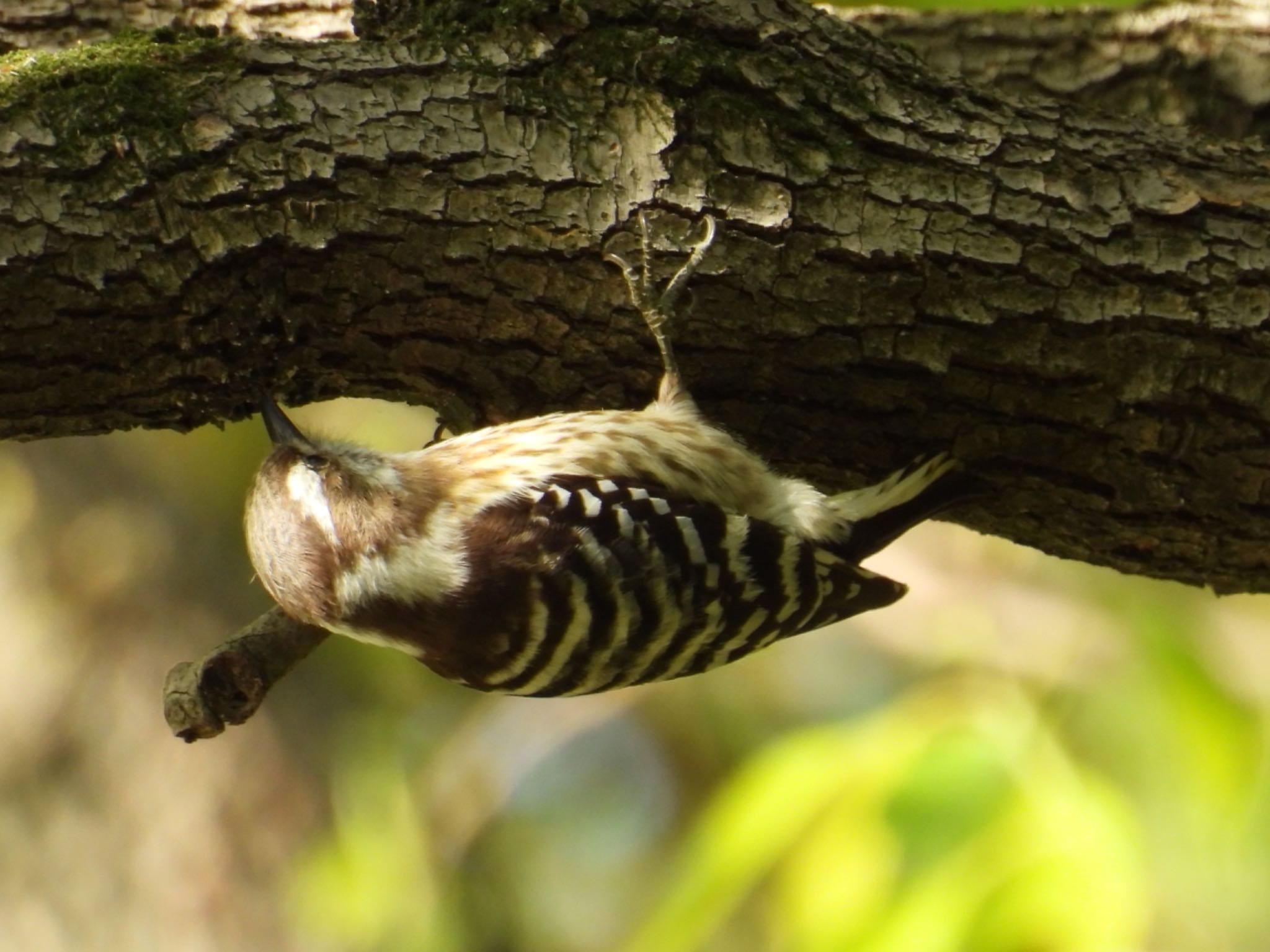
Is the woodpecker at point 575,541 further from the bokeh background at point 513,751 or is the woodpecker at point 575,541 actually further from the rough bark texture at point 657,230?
the bokeh background at point 513,751

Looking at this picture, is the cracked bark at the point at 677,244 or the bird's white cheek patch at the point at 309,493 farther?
the bird's white cheek patch at the point at 309,493

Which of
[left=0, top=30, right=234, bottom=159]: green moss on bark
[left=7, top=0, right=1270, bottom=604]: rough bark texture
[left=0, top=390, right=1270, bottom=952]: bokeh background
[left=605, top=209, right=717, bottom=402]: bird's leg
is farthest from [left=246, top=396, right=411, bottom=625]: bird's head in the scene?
[left=605, top=209, right=717, bottom=402]: bird's leg

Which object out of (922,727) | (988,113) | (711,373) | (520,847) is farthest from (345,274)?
(520,847)

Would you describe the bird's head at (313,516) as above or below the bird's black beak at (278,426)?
below

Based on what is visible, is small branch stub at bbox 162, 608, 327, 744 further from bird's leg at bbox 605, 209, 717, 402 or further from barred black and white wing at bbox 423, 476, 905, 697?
bird's leg at bbox 605, 209, 717, 402

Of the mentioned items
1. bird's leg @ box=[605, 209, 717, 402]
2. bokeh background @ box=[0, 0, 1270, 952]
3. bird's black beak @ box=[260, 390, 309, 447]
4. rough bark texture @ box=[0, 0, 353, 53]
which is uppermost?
rough bark texture @ box=[0, 0, 353, 53]

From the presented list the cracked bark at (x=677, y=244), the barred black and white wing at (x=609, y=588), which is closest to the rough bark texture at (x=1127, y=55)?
the cracked bark at (x=677, y=244)

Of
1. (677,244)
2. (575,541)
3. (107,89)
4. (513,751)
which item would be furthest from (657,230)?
(513,751)

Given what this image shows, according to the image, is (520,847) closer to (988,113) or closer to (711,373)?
(711,373)
